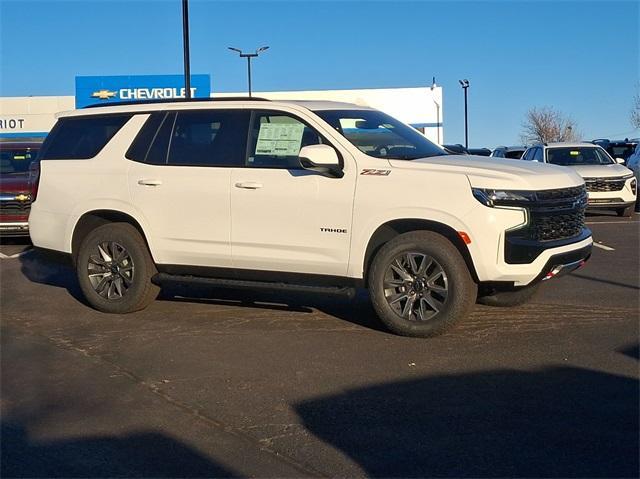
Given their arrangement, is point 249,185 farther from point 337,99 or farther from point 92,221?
point 337,99

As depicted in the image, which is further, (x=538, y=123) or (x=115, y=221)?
(x=538, y=123)

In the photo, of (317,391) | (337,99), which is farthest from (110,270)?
(337,99)

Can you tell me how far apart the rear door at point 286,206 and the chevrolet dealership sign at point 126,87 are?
26.0m

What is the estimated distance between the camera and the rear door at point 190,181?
729 cm

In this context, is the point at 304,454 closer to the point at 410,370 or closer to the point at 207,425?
the point at 207,425

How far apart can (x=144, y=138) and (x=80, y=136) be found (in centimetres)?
85

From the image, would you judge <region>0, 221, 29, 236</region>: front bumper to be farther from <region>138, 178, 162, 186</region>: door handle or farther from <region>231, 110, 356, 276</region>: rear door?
<region>231, 110, 356, 276</region>: rear door

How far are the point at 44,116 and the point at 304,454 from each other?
4292 cm

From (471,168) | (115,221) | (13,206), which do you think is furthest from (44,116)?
(471,168)

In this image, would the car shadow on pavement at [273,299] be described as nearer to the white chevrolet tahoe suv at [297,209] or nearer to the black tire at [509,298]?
the white chevrolet tahoe suv at [297,209]

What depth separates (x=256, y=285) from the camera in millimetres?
7207

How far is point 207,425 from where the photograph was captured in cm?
475

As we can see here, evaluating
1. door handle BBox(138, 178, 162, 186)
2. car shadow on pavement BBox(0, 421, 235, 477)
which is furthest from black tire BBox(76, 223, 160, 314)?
car shadow on pavement BBox(0, 421, 235, 477)

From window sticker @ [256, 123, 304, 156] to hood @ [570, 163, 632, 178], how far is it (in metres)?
10.3
